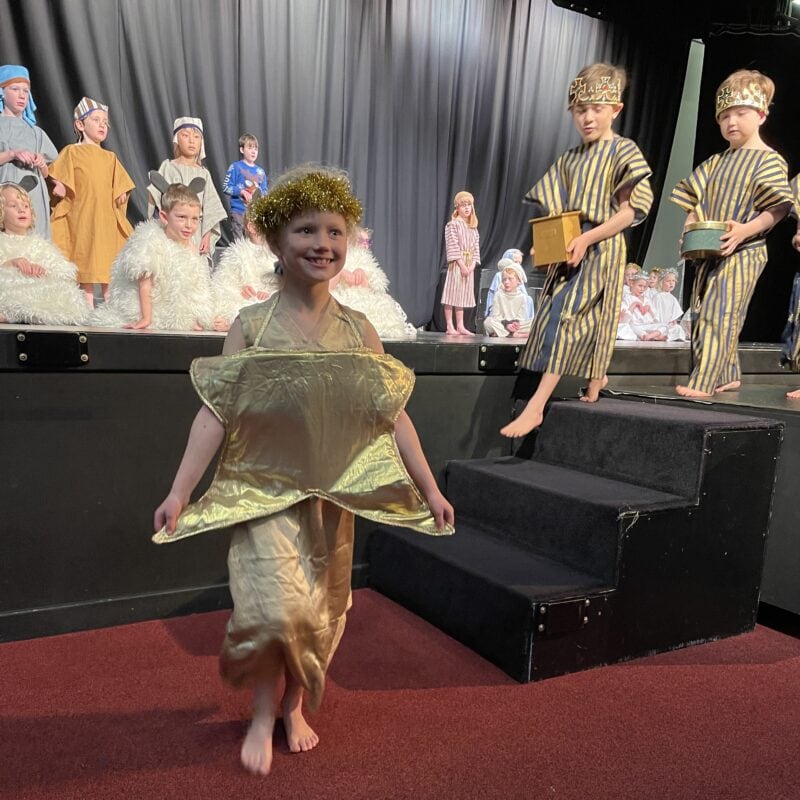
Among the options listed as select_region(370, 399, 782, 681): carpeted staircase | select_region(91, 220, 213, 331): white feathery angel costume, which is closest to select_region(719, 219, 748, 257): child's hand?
select_region(370, 399, 782, 681): carpeted staircase

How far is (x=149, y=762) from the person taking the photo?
162cm

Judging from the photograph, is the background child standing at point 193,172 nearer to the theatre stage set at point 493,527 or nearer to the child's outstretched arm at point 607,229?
the theatre stage set at point 493,527

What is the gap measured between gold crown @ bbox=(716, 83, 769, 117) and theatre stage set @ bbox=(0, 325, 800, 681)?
1337 mm

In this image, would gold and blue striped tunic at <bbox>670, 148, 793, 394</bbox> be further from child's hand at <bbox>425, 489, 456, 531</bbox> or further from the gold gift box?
child's hand at <bbox>425, 489, 456, 531</bbox>

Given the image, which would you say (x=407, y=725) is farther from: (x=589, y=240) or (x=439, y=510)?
(x=589, y=240)

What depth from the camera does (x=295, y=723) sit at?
1695mm

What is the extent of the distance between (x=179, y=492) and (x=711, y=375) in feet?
8.43

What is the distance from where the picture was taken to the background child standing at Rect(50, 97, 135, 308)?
437 centimetres

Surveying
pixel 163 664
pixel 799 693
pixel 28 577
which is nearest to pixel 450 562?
pixel 163 664

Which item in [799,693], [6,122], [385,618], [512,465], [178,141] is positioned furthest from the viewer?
[178,141]

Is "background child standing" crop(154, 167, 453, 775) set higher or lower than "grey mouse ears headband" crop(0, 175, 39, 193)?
lower

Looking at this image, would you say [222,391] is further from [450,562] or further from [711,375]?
[711,375]

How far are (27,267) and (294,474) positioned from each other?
230cm

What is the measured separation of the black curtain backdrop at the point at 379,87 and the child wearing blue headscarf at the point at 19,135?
2.90ft
